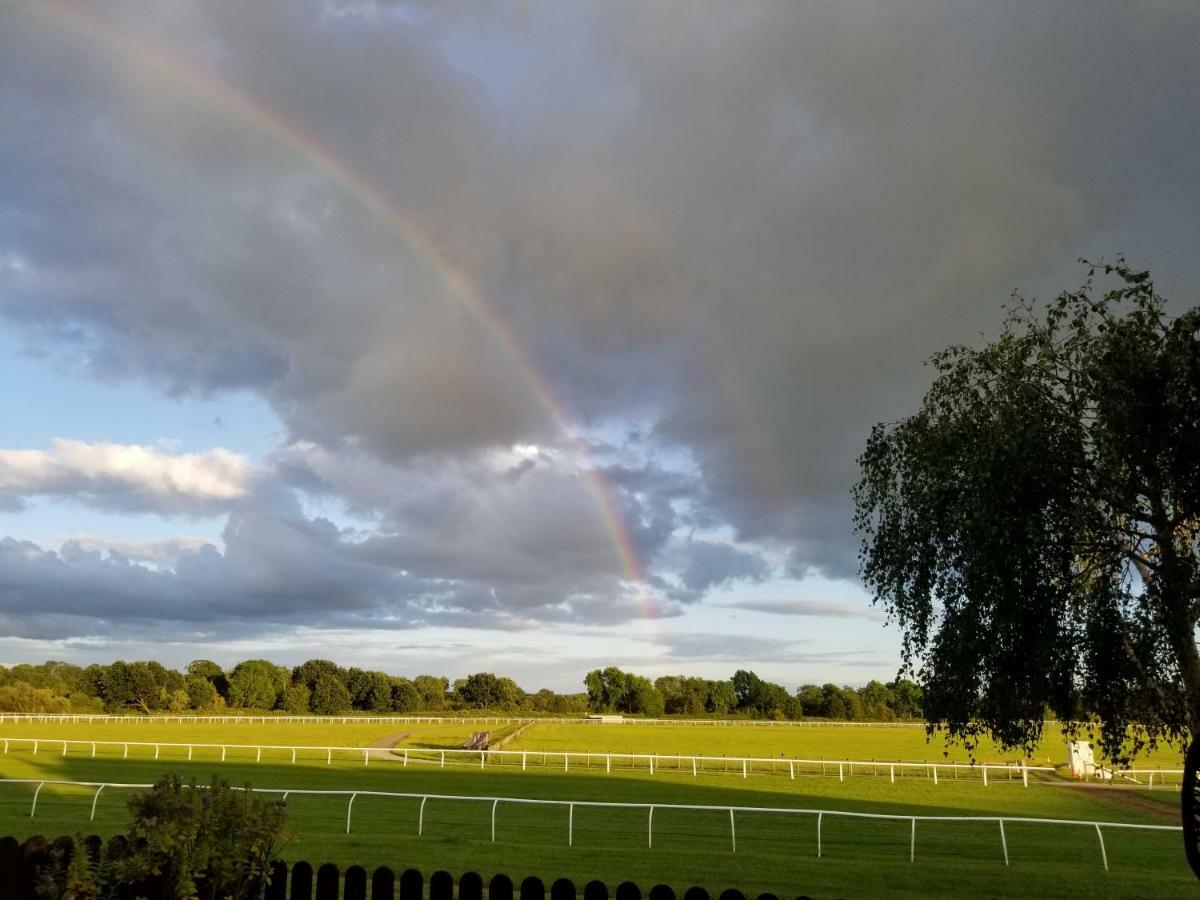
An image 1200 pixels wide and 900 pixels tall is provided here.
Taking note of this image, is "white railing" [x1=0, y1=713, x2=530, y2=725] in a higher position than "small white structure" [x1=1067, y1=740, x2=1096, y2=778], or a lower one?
lower

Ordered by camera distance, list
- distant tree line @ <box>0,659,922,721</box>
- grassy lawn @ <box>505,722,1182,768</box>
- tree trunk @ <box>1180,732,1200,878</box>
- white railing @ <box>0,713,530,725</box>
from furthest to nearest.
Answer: distant tree line @ <box>0,659,922,721</box> < white railing @ <box>0,713,530,725</box> < grassy lawn @ <box>505,722,1182,768</box> < tree trunk @ <box>1180,732,1200,878</box>

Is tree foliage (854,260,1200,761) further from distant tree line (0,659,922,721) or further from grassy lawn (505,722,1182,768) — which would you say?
distant tree line (0,659,922,721)

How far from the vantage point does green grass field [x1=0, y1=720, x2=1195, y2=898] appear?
62.0 ft

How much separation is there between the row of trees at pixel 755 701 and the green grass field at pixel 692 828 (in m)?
127

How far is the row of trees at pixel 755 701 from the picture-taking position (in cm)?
16925

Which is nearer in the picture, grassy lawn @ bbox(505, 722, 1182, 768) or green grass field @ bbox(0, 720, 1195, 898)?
green grass field @ bbox(0, 720, 1195, 898)

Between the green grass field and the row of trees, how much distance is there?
127164mm

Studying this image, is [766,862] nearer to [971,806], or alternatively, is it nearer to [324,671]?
[971,806]

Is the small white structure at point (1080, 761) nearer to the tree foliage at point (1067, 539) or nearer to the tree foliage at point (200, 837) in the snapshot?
the tree foliage at point (1067, 539)

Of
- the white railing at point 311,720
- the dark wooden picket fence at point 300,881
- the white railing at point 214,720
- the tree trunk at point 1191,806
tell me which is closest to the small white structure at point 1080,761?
the tree trunk at point 1191,806

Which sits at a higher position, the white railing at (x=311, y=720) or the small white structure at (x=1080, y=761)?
the small white structure at (x=1080, y=761)

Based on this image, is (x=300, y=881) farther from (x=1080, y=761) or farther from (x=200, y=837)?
(x=1080, y=761)

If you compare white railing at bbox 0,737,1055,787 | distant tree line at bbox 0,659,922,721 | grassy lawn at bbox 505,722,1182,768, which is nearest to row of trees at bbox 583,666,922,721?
distant tree line at bbox 0,659,922,721

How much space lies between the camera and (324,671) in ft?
612
